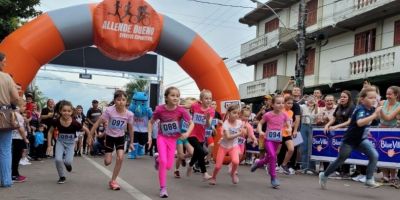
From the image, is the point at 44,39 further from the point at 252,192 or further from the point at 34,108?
the point at 252,192

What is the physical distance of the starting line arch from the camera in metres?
12.5

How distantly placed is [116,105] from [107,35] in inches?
228

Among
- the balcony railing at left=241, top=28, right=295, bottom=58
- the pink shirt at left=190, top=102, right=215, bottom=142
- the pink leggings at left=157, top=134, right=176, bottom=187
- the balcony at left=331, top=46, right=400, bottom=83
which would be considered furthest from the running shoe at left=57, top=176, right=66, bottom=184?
the balcony railing at left=241, top=28, right=295, bottom=58

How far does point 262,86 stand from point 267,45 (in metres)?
2.98

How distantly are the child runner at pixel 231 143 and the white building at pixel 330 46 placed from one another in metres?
15.3

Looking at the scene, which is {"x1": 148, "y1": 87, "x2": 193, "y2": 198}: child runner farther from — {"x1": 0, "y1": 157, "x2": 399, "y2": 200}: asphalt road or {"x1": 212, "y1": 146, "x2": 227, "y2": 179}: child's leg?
{"x1": 212, "y1": 146, "x2": 227, "y2": 179}: child's leg

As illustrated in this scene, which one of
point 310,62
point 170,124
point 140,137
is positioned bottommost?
point 140,137

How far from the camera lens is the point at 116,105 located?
8008 millimetres

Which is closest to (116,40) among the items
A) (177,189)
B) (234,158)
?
(234,158)

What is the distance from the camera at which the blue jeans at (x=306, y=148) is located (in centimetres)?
1180

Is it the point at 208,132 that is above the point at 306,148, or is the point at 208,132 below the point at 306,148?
above

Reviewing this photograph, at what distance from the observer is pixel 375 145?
397 inches

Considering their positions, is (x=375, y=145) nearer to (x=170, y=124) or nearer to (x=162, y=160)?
(x=170, y=124)

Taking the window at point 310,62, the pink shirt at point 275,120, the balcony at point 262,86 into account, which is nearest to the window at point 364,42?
the window at point 310,62
